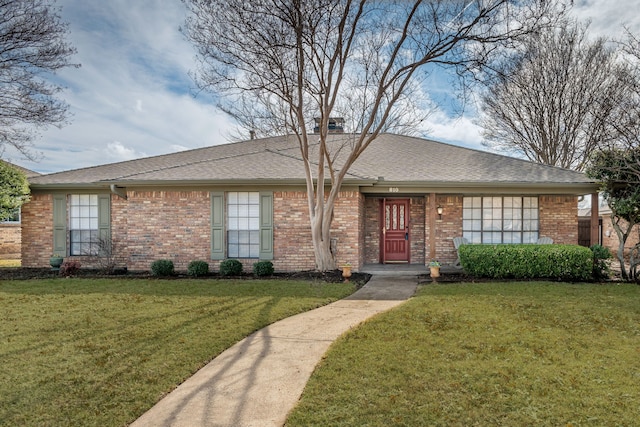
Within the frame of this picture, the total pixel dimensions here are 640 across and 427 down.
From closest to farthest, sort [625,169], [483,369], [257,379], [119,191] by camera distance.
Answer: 1. [257,379]
2. [483,369]
3. [625,169]
4. [119,191]

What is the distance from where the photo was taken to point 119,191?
1062 centimetres

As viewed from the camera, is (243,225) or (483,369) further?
(243,225)

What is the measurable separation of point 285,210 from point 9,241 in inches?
512

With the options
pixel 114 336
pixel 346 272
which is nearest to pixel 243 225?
pixel 346 272

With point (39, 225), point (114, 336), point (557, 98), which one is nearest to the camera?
point (114, 336)

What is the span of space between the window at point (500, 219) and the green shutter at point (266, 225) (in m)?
5.99

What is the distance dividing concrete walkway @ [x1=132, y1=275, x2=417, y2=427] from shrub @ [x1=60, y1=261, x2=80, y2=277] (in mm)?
7568

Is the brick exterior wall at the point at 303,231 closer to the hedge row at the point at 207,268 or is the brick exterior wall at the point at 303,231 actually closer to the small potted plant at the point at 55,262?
the hedge row at the point at 207,268

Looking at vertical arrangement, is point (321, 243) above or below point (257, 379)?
above

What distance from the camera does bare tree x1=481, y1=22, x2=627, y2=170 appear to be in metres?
16.7

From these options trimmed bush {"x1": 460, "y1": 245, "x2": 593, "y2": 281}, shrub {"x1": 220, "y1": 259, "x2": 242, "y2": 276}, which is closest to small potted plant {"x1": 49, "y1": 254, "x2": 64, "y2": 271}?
shrub {"x1": 220, "y1": 259, "x2": 242, "y2": 276}

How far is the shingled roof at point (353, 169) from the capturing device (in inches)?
403

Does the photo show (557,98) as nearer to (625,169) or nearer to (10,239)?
(625,169)

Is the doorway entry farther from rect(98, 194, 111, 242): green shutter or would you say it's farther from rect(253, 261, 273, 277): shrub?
rect(98, 194, 111, 242): green shutter
